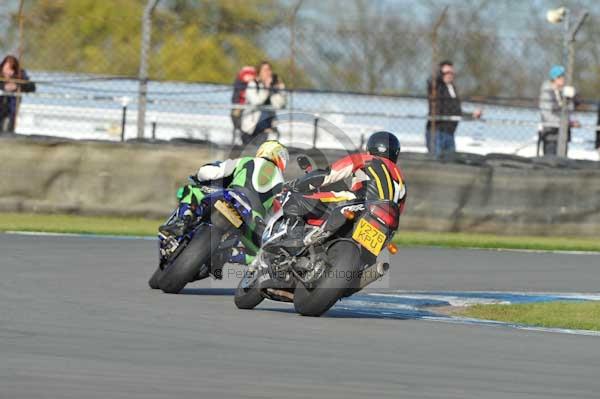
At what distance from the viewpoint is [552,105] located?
62.6ft

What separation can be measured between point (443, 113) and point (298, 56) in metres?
2.03

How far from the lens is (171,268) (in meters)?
10.5

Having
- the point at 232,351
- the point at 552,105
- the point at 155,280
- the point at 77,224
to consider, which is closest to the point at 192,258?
the point at 155,280

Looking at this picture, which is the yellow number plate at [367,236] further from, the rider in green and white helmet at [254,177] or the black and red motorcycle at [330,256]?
the rider in green and white helmet at [254,177]

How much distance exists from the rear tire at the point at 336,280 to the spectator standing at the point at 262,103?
940 centimetres

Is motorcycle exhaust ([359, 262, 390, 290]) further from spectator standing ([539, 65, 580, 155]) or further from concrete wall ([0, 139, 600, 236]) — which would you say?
spectator standing ([539, 65, 580, 155])

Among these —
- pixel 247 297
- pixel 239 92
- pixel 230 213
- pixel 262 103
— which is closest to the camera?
pixel 247 297

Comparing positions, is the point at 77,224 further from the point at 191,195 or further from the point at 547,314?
the point at 547,314

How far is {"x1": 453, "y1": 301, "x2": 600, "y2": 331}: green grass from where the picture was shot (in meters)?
9.86

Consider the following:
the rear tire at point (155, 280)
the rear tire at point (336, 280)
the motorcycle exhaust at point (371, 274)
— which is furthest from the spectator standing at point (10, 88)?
the motorcycle exhaust at point (371, 274)

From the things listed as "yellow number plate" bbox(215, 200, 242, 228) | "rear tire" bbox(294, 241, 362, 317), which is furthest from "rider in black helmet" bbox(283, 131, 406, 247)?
"yellow number plate" bbox(215, 200, 242, 228)

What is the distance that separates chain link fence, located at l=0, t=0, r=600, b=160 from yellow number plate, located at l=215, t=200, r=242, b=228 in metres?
7.76

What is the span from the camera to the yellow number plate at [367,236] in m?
9.27

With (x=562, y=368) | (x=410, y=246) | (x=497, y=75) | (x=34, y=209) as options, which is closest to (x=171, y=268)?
(x=562, y=368)
